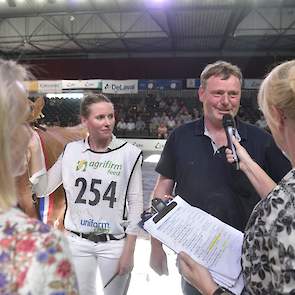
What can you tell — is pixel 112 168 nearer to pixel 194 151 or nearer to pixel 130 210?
pixel 130 210

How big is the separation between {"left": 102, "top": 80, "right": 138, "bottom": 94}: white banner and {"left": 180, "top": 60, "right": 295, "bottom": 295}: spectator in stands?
17.3m

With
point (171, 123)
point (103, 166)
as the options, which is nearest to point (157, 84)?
point (171, 123)

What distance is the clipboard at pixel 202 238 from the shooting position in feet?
4.41

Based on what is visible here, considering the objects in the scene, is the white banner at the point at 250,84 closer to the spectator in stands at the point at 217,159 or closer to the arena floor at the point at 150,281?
the arena floor at the point at 150,281

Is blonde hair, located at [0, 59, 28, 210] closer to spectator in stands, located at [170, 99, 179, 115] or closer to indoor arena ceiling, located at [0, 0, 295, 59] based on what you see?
indoor arena ceiling, located at [0, 0, 295, 59]

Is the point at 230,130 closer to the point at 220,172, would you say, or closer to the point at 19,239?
the point at 220,172

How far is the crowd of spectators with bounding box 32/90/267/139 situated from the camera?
1836 cm

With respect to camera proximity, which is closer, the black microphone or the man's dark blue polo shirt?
the black microphone

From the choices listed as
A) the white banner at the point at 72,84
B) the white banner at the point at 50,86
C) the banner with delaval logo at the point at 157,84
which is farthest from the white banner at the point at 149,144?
the white banner at the point at 50,86

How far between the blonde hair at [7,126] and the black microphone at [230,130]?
1067 mm

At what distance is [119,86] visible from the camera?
18.4 meters

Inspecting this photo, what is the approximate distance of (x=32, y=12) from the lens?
38.8 ft

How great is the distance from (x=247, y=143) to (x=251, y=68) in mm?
18618

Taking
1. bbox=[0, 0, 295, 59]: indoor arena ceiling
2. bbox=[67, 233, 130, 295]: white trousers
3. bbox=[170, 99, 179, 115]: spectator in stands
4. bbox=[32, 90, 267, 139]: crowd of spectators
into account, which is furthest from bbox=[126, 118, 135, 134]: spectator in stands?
bbox=[67, 233, 130, 295]: white trousers
